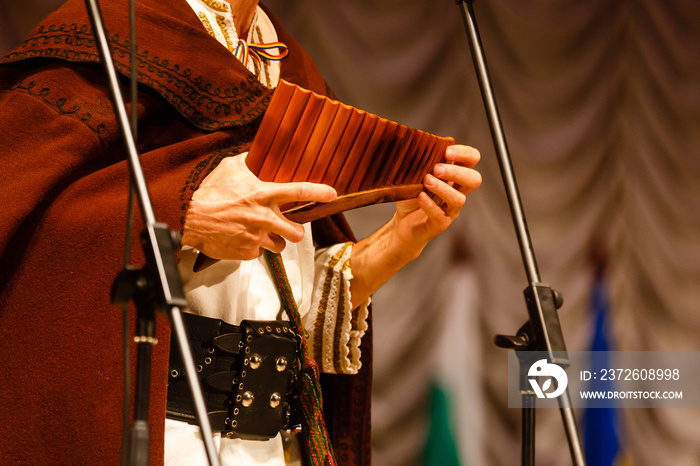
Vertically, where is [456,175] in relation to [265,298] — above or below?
above

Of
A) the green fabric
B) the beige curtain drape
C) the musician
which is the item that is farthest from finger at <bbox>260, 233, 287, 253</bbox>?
the green fabric

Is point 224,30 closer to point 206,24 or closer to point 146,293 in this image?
point 206,24

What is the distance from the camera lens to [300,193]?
1.17 m

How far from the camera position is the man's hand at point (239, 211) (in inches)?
46.4

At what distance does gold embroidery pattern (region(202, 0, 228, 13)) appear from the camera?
5.06 feet

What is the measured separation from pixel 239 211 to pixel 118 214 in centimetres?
20

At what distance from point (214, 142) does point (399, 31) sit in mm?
1726

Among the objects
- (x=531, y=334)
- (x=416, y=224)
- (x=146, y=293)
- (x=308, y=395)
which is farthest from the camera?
(x=416, y=224)

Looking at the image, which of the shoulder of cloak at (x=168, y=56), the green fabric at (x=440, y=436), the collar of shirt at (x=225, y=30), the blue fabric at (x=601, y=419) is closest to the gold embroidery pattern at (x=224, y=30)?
the collar of shirt at (x=225, y=30)

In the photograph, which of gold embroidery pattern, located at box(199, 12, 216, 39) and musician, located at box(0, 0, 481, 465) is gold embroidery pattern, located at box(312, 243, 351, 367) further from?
gold embroidery pattern, located at box(199, 12, 216, 39)

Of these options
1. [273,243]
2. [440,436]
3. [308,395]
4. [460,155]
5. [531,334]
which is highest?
[460,155]

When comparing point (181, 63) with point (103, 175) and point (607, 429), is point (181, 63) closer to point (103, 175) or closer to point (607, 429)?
point (103, 175)

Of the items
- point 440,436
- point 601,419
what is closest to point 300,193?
point 440,436

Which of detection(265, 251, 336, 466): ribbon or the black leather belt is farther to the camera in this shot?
detection(265, 251, 336, 466): ribbon
